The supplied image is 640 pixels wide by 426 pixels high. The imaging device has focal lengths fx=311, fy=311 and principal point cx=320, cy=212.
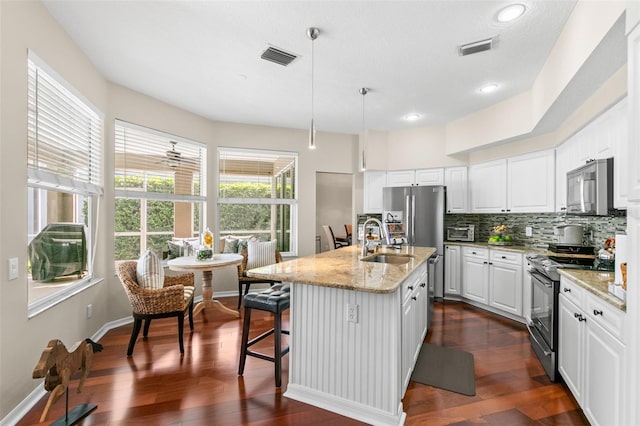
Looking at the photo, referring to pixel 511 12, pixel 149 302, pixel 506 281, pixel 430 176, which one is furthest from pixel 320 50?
pixel 506 281

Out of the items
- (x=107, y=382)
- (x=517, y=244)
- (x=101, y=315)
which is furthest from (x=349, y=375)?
(x=517, y=244)

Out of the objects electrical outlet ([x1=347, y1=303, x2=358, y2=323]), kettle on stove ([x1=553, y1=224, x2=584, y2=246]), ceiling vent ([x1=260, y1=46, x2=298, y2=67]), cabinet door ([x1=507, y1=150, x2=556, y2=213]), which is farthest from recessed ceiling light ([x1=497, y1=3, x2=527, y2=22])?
electrical outlet ([x1=347, y1=303, x2=358, y2=323])

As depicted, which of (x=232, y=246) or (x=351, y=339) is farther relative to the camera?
(x=232, y=246)

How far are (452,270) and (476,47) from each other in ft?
10.5

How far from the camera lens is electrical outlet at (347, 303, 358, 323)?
200cm

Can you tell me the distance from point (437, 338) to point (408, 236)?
6.45ft

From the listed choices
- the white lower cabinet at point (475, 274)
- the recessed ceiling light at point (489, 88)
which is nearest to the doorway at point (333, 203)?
the white lower cabinet at point (475, 274)

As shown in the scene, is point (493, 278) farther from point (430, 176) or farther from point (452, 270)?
point (430, 176)

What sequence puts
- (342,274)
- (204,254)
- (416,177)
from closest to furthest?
(342,274)
(204,254)
(416,177)

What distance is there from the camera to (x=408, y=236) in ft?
16.5

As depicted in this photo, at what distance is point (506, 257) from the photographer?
405 cm

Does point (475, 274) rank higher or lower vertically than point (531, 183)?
lower

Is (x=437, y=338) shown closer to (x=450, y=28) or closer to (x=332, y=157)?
(x=450, y=28)

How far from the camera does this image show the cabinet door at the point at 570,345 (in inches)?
82.0
